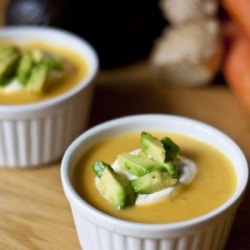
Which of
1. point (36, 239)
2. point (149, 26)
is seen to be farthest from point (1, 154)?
point (149, 26)

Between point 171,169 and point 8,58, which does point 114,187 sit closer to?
point 171,169

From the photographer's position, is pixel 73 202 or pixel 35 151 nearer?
pixel 73 202

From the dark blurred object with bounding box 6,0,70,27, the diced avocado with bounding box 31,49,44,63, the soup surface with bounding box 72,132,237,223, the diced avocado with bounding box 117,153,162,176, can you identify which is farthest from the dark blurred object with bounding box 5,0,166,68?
the diced avocado with bounding box 117,153,162,176

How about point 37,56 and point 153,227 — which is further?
point 37,56

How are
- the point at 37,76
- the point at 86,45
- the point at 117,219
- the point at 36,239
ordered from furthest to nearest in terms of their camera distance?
the point at 86,45 → the point at 37,76 → the point at 36,239 → the point at 117,219

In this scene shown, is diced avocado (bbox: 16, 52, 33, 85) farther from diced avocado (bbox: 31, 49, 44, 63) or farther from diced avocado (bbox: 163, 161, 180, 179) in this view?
diced avocado (bbox: 163, 161, 180, 179)

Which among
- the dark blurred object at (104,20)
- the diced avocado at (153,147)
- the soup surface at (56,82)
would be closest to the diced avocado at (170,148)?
the diced avocado at (153,147)

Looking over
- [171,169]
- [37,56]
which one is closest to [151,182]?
[171,169]

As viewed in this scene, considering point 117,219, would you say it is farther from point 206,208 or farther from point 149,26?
point 149,26
